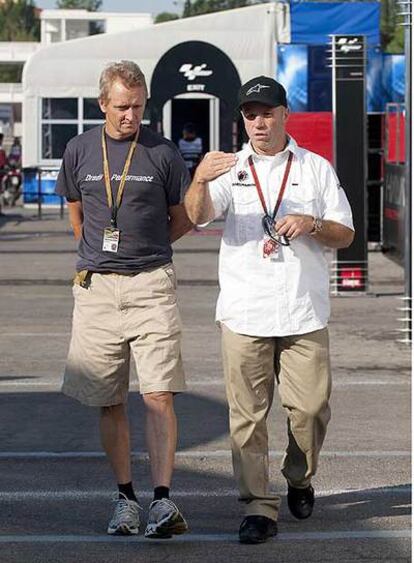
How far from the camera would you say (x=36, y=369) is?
12109mm

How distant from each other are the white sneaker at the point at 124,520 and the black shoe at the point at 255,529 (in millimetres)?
490

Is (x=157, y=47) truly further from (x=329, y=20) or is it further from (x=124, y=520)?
(x=124, y=520)

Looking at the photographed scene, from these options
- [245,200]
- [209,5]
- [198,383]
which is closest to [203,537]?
[245,200]

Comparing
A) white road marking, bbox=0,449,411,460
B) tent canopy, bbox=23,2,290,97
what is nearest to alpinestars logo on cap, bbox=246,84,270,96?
white road marking, bbox=0,449,411,460

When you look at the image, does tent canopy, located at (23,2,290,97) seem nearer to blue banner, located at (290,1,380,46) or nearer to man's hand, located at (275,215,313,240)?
blue banner, located at (290,1,380,46)

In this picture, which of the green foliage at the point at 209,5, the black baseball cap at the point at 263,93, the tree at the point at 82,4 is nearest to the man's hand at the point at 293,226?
the black baseball cap at the point at 263,93

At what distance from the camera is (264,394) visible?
6719 millimetres

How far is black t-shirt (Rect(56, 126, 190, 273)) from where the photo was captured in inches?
267

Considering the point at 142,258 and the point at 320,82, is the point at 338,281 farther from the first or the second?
the point at 320,82

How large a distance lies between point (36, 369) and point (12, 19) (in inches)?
5413

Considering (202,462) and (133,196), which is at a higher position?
(133,196)

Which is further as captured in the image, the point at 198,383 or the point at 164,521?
the point at 198,383

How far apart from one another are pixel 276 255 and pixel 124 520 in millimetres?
1353

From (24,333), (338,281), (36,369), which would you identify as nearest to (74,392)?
(36,369)
